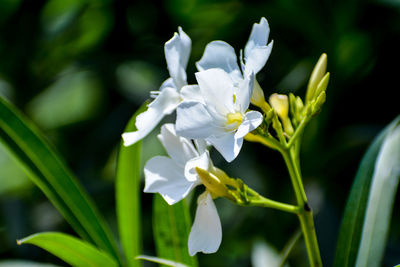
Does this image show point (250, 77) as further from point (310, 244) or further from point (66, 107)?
point (66, 107)

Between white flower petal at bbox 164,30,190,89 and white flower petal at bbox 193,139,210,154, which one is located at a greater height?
white flower petal at bbox 164,30,190,89

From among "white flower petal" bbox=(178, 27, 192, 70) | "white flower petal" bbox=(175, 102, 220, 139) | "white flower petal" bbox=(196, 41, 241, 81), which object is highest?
"white flower petal" bbox=(178, 27, 192, 70)

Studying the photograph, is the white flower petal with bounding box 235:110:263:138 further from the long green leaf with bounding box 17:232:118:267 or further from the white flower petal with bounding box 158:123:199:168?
the long green leaf with bounding box 17:232:118:267

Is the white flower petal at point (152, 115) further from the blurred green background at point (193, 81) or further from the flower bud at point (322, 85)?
the blurred green background at point (193, 81)

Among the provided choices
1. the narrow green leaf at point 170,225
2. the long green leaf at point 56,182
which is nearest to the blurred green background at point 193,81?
the narrow green leaf at point 170,225

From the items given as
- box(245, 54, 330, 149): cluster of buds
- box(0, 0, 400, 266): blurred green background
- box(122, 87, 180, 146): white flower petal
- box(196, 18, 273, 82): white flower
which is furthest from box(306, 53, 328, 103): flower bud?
box(0, 0, 400, 266): blurred green background

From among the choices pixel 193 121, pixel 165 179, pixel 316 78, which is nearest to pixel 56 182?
pixel 165 179
